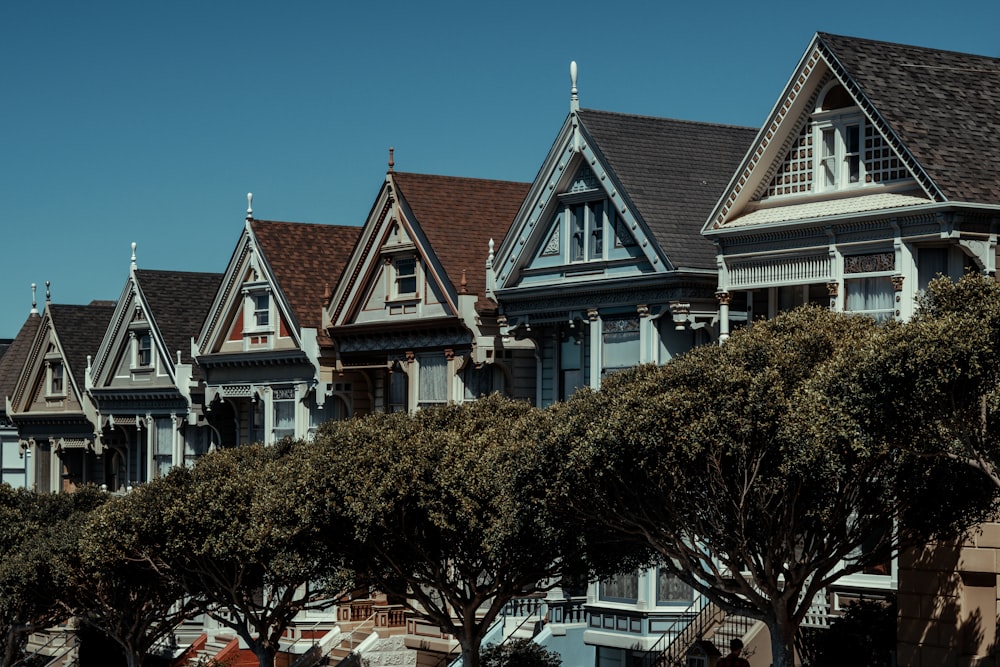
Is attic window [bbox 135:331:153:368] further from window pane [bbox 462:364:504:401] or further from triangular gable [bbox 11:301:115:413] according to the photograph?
window pane [bbox 462:364:504:401]

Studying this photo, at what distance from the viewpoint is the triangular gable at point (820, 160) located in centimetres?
3177

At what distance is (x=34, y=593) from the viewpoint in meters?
44.7

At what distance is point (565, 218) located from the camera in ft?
133

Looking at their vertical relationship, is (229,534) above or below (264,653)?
above

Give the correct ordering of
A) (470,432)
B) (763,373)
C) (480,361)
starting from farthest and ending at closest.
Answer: (480,361)
(470,432)
(763,373)

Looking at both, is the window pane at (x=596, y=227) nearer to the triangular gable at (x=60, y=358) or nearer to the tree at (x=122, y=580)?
the tree at (x=122, y=580)

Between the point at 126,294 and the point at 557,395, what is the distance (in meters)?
23.7

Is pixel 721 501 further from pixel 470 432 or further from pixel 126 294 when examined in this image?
pixel 126 294

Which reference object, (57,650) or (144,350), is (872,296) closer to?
(144,350)

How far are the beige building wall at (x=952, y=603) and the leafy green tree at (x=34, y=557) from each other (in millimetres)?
21875

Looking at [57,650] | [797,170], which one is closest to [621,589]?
[797,170]

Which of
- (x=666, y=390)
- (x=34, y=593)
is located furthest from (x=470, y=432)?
(x=34, y=593)

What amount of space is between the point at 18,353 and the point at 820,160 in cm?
4716

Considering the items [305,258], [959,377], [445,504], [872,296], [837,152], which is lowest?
[445,504]
